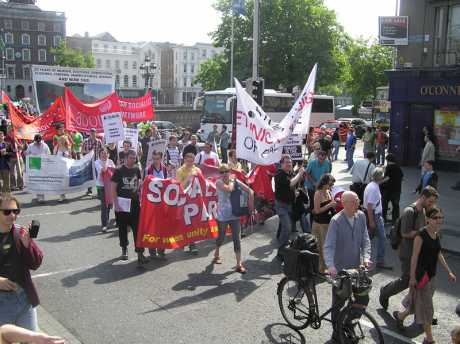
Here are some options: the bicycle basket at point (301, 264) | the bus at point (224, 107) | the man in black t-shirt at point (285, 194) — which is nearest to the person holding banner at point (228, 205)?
the man in black t-shirt at point (285, 194)

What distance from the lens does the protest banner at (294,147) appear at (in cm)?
1106

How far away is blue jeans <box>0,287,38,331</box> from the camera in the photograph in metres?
4.32

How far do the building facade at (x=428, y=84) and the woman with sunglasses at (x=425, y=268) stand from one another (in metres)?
14.8

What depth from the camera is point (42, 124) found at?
1633 cm

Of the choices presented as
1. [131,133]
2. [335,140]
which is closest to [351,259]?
[131,133]

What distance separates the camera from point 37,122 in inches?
636

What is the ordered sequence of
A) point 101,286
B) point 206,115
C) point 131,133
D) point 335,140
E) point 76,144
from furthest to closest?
point 206,115 → point 335,140 → point 76,144 → point 131,133 → point 101,286

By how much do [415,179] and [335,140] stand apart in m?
6.62

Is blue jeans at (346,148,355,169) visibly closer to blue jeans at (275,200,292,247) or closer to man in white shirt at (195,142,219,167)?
man in white shirt at (195,142,219,167)

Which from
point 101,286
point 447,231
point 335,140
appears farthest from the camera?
point 335,140

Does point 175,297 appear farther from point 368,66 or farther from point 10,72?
point 10,72

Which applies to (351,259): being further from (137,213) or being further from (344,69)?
(344,69)

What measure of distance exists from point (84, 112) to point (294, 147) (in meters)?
7.25

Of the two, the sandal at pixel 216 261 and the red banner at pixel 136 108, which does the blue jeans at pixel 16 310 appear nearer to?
the sandal at pixel 216 261
